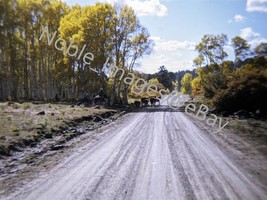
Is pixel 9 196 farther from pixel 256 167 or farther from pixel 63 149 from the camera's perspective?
pixel 256 167

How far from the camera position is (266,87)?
2391 centimetres

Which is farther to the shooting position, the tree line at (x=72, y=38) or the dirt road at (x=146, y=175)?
the tree line at (x=72, y=38)

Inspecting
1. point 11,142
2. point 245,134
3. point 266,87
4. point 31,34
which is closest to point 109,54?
point 31,34

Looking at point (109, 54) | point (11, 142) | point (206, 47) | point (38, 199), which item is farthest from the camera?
point (206, 47)

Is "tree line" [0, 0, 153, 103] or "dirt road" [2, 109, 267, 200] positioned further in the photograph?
"tree line" [0, 0, 153, 103]

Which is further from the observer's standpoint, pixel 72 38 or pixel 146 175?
pixel 72 38

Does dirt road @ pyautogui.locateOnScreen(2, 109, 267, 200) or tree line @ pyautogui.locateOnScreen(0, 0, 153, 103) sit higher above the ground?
tree line @ pyautogui.locateOnScreen(0, 0, 153, 103)

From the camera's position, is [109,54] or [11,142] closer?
[11,142]

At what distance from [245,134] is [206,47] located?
155 ft

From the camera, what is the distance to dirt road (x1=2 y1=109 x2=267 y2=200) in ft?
22.7

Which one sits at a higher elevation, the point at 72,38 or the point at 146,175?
the point at 72,38

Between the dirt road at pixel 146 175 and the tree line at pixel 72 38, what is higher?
the tree line at pixel 72 38

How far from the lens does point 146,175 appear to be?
8.34m

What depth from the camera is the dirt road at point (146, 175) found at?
272 inches
